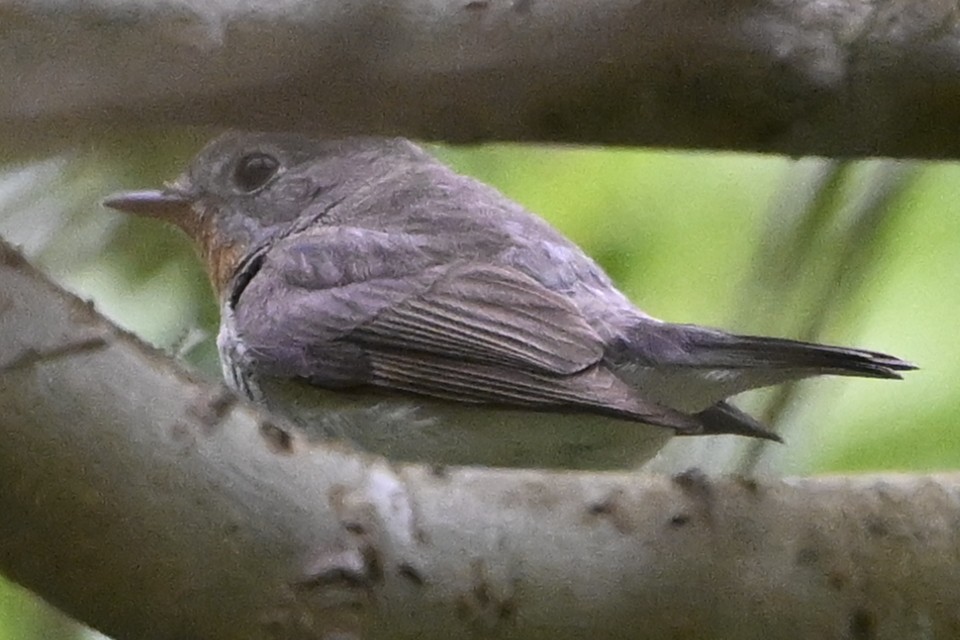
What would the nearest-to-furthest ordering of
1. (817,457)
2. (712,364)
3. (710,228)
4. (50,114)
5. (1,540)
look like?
(50,114)
(1,540)
(712,364)
(817,457)
(710,228)

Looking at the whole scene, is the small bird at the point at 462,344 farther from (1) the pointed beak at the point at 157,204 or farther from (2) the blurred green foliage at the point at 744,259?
(2) the blurred green foliage at the point at 744,259

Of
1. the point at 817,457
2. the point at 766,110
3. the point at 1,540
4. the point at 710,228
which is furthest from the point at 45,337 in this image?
the point at 710,228

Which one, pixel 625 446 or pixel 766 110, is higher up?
pixel 766 110

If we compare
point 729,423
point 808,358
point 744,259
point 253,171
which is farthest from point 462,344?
point 253,171

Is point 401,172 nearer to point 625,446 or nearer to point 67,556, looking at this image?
point 625,446

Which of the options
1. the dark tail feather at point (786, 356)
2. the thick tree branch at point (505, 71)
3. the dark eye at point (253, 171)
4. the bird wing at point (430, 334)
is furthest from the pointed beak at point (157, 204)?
the thick tree branch at point (505, 71)

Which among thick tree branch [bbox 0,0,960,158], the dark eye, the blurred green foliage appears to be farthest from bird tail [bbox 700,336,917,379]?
the dark eye

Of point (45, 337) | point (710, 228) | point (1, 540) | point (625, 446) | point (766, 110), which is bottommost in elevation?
point (1, 540)
